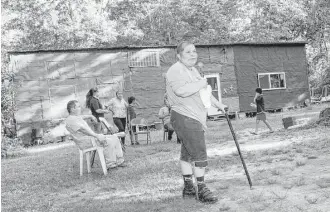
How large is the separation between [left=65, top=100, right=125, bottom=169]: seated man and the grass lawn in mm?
260

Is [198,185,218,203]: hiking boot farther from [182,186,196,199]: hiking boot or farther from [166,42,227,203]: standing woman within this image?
[182,186,196,199]: hiking boot

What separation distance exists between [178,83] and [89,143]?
305cm

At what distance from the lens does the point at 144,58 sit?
1819 centimetres

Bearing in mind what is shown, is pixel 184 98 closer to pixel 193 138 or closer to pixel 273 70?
pixel 193 138

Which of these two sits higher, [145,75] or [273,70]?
[145,75]

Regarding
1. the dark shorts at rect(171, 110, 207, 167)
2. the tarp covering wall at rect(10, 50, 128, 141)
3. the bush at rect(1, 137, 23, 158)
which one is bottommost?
the bush at rect(1, 137, 23, 158)

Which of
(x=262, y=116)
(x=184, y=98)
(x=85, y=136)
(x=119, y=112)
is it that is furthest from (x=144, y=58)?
(x=184, y=98)

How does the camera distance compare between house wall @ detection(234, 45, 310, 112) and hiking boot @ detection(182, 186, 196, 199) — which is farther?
house wall @ detection(234, 45, 310, 112)

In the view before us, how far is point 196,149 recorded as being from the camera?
153 inches

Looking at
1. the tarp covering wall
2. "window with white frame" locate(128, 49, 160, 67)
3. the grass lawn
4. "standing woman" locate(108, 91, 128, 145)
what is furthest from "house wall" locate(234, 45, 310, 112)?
the grass lawn

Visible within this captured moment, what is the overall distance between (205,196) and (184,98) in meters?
1.01

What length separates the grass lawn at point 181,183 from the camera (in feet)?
12.3

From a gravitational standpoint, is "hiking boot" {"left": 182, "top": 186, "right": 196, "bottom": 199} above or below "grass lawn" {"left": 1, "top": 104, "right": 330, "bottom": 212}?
above

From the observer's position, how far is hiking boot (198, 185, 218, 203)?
3826 millimetres
